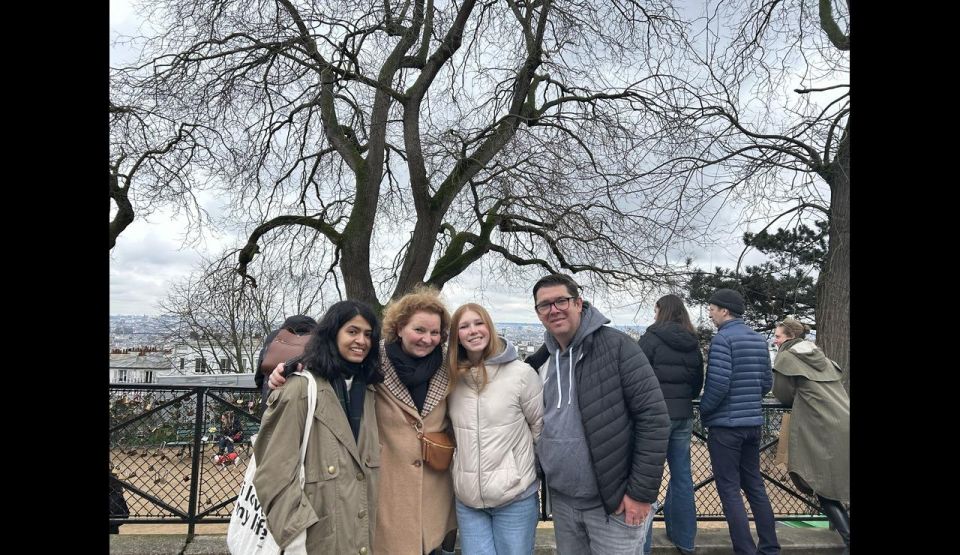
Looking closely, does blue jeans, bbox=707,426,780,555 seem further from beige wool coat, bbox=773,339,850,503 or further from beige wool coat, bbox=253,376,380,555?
beige wool coat, bbox=253,376,380,555

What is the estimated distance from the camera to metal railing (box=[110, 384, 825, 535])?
388 cm

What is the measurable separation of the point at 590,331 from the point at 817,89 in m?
4.46

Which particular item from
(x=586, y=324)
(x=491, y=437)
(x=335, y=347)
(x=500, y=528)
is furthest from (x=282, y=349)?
(x=586, y=324)

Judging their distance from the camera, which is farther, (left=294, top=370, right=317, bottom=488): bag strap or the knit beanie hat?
the knit beanie hat

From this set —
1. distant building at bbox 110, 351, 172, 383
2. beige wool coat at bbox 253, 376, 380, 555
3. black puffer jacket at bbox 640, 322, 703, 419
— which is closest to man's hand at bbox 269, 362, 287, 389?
beige wool coat at bbox 253, 376, 380, 555

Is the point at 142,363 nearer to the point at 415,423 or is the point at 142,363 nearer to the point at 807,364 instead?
the point at 415,423

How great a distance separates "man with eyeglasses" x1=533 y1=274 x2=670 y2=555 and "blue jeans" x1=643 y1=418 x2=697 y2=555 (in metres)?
1.37

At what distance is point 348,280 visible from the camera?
9.14m

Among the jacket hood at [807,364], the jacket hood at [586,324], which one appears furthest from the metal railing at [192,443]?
the jacket hood at [586,324]
